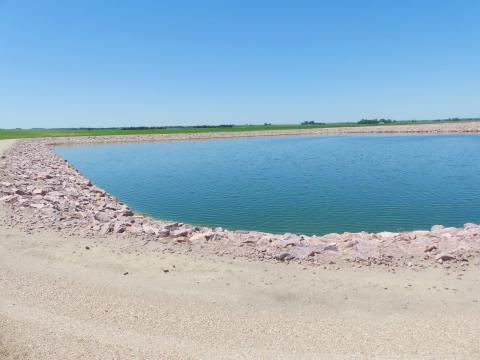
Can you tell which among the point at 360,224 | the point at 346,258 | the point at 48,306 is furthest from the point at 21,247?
the point at 360,224

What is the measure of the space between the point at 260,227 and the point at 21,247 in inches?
366

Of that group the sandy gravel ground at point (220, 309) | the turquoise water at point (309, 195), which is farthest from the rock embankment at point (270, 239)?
the turquoise water at point (309, 195)

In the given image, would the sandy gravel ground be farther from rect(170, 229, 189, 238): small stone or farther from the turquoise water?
the turquoise water

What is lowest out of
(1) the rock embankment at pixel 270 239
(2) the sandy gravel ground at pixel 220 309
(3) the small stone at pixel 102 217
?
(2) the sandy gravel ground at pixel 220 309

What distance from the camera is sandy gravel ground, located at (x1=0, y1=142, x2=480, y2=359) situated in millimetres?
6695

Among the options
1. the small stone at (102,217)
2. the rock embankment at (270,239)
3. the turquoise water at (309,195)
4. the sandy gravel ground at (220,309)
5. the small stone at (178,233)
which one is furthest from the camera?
the turquoise water at (309,195)

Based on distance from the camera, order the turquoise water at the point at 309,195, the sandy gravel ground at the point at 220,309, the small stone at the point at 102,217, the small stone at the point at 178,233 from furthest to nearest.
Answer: the turquoise water at the point at 309,195 < the small stone at the point at 102,217 < the small stone at the point at 178,233 < the sandy gravel ground at the point at 220,309

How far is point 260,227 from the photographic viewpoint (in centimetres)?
1659

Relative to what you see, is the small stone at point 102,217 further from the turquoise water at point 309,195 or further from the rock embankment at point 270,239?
the turquoise water at point 309,195

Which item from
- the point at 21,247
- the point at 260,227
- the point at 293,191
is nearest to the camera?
the point at 21,247

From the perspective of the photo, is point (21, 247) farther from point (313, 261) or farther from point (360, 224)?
point (360, 224)

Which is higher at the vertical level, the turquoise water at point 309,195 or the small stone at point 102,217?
the small stone at point 102,217

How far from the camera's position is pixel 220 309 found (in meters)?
8.21

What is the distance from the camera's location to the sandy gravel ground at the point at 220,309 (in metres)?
6.70
